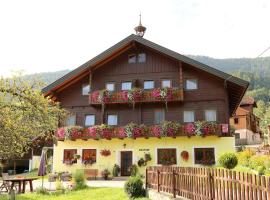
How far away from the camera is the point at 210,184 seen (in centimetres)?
905

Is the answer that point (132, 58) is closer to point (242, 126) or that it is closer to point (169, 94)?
point (169, 94)

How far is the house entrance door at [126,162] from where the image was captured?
89.1ft

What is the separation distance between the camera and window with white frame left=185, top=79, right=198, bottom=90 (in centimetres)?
2711

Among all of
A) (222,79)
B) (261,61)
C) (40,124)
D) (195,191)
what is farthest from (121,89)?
(261,61)

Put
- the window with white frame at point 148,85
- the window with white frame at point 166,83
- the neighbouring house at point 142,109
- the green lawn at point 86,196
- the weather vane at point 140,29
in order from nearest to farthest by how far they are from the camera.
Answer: the green lawn at point 86,196 → the neighbouring house at point 142,109 → the window with white frame at point 166,83 → the window with white frame at point 148,85 → the weather vane at point 140,29

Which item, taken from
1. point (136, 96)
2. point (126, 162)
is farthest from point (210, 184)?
point (126, 162)

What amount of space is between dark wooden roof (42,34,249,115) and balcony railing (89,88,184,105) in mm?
2287

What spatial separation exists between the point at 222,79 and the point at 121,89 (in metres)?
8.21

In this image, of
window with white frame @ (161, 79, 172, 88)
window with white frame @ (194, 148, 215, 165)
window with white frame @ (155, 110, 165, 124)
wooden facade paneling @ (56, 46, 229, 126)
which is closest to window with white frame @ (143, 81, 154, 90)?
wooden facade paneling @ (56, 46, 229, 126)

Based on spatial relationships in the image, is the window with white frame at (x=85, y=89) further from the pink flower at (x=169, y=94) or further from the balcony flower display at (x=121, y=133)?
the pink flower at (x=169, y=94)

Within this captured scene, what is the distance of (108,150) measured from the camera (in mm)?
27391

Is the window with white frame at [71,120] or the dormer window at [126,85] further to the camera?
the window with white frame at [71,120]

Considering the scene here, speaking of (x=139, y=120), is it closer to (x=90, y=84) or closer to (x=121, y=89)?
(x=121, y=89)

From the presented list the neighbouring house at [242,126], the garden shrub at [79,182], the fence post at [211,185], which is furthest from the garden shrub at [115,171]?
the neighbouring house at [242,126]
